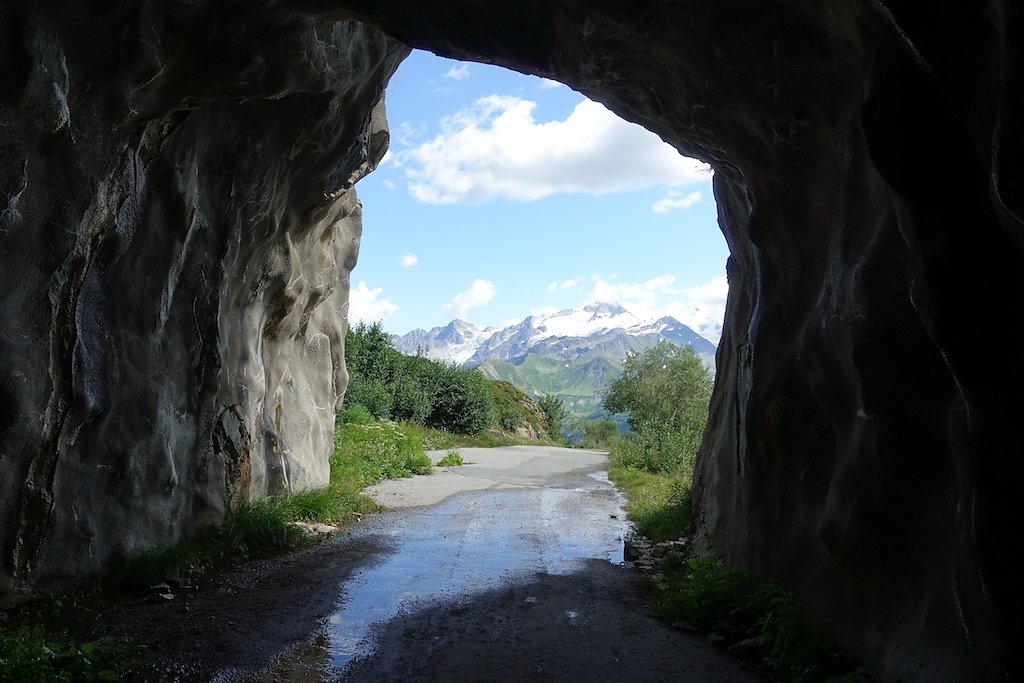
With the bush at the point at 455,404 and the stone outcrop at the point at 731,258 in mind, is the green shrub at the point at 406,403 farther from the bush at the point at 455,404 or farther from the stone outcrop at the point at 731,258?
the stone outcrop at the point at 731,258

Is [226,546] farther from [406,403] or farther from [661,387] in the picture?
[661,387]

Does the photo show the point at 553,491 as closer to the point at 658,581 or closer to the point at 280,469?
the point at 280,469

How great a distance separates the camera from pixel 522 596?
7.56m

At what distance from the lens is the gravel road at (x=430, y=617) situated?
17.9ft

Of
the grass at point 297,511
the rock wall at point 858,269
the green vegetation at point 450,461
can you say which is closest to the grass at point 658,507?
the rock wall at point 858,269

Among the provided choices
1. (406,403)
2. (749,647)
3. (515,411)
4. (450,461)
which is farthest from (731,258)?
(515,411)

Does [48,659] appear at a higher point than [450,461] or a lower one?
lower

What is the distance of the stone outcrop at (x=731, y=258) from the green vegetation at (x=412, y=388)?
16930mm

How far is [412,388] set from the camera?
2975 centimetres

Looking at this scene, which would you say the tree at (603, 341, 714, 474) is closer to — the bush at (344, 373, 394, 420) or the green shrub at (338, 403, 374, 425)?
the bush at (344, 373, 394, 420)

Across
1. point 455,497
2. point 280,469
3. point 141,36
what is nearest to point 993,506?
point 141,36

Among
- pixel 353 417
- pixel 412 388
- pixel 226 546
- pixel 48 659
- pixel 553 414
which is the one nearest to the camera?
pixel 48 659

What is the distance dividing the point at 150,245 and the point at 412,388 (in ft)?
72.9

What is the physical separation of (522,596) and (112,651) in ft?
11.7
